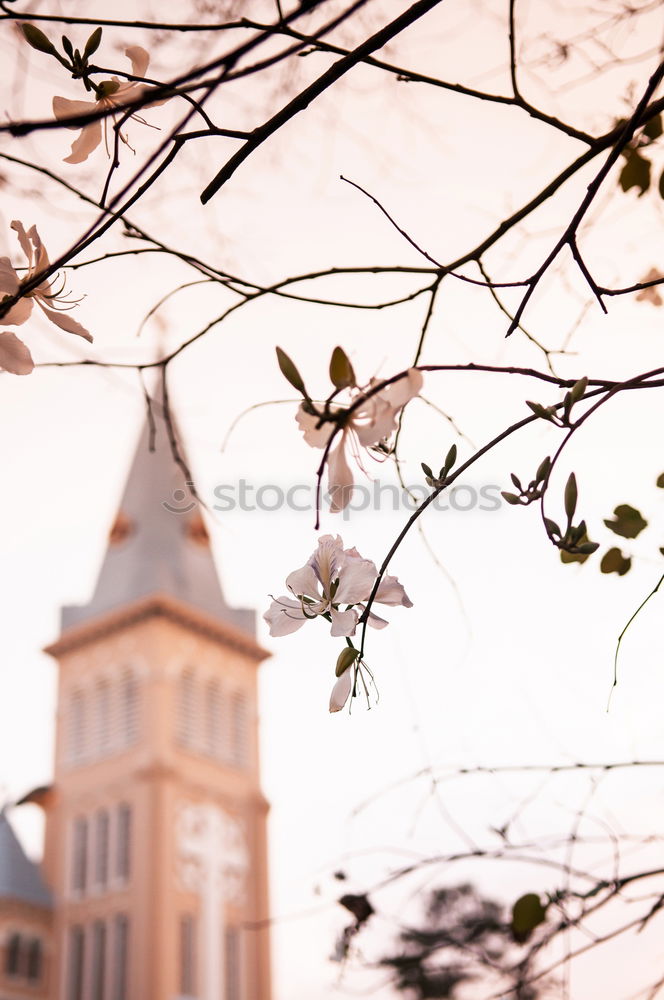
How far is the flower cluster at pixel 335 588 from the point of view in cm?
56

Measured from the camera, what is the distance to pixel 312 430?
0.50 m

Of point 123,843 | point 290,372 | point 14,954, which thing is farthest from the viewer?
point 123,843

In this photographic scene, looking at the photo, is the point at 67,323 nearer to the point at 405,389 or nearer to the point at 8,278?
the point at 8,278

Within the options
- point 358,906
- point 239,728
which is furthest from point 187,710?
point 358,906

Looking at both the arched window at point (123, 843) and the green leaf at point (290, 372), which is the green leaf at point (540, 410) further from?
the arched window at point (123, 843)

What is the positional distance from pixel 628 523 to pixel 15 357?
1.50ft

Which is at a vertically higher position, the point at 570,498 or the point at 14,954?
the point at 14,954

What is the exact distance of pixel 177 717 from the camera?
16.4 meters

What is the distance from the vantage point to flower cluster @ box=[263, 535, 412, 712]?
56 centimetres

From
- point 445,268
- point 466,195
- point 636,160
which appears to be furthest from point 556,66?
point 445,268

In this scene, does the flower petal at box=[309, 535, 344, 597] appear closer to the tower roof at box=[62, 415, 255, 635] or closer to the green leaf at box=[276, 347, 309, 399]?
the green leaf at box=[276, 347, 309, 399]

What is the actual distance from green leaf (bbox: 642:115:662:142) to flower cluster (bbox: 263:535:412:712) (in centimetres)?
50

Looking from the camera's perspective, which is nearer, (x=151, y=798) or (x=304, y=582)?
(x=304, y=582)

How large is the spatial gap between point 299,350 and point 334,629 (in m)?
0.63
